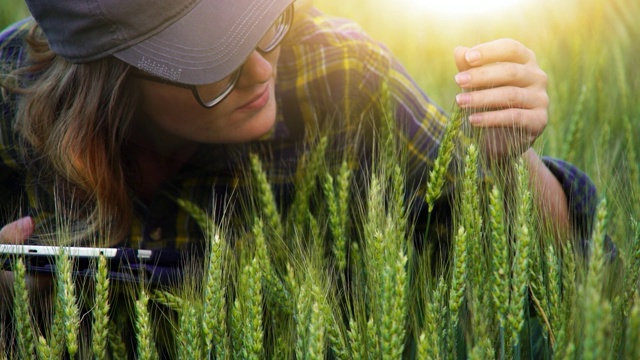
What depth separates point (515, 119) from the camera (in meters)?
1.37

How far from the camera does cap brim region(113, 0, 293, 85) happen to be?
1.38 metres

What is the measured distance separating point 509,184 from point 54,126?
42.2 inches

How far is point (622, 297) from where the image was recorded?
1.07m

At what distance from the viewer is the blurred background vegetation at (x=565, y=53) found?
183 cm

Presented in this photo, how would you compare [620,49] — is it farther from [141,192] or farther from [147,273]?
[147,273]

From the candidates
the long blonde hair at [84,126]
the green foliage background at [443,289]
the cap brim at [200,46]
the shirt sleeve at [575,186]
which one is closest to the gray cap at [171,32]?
the cap brim at [200,46]

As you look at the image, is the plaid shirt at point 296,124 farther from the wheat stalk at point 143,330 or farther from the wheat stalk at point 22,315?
the wheat stalk at point 143,330

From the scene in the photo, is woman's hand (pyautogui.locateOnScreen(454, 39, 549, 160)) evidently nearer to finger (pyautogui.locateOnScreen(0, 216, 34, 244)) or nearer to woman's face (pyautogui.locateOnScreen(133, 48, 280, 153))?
woman's face (pyautogui.locateOnScreen(133, 48, 280, 153))

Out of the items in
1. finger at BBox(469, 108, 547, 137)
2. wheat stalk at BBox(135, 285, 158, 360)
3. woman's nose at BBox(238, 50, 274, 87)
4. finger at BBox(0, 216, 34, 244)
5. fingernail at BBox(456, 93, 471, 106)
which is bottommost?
wheat stalk at BBox(135, 285, 158, 360)

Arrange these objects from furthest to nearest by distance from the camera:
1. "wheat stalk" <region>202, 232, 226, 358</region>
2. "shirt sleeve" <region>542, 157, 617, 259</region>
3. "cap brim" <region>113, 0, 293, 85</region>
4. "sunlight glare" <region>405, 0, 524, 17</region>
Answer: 1. "sunlight glare" <region>405, 0, 524, 17</region>
2. "shirt sleeve" <region>542, 157, 617, 259</region>
3. "cap brim" <region>113, 0, 293, 85</region>
4. "wheat stalk" <region>202, 232, 226, 358</region>

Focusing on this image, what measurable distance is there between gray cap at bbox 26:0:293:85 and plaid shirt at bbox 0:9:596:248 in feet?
1.41

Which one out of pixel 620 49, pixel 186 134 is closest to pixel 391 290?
pixel 186 134

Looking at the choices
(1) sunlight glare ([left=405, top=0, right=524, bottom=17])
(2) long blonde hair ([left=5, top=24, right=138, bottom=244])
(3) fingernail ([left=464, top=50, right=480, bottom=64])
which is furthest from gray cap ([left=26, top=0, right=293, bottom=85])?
(1) sunlight glare ([left=405, top=0, right=524, bottom=17])

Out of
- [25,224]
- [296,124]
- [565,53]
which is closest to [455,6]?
[565,53]
